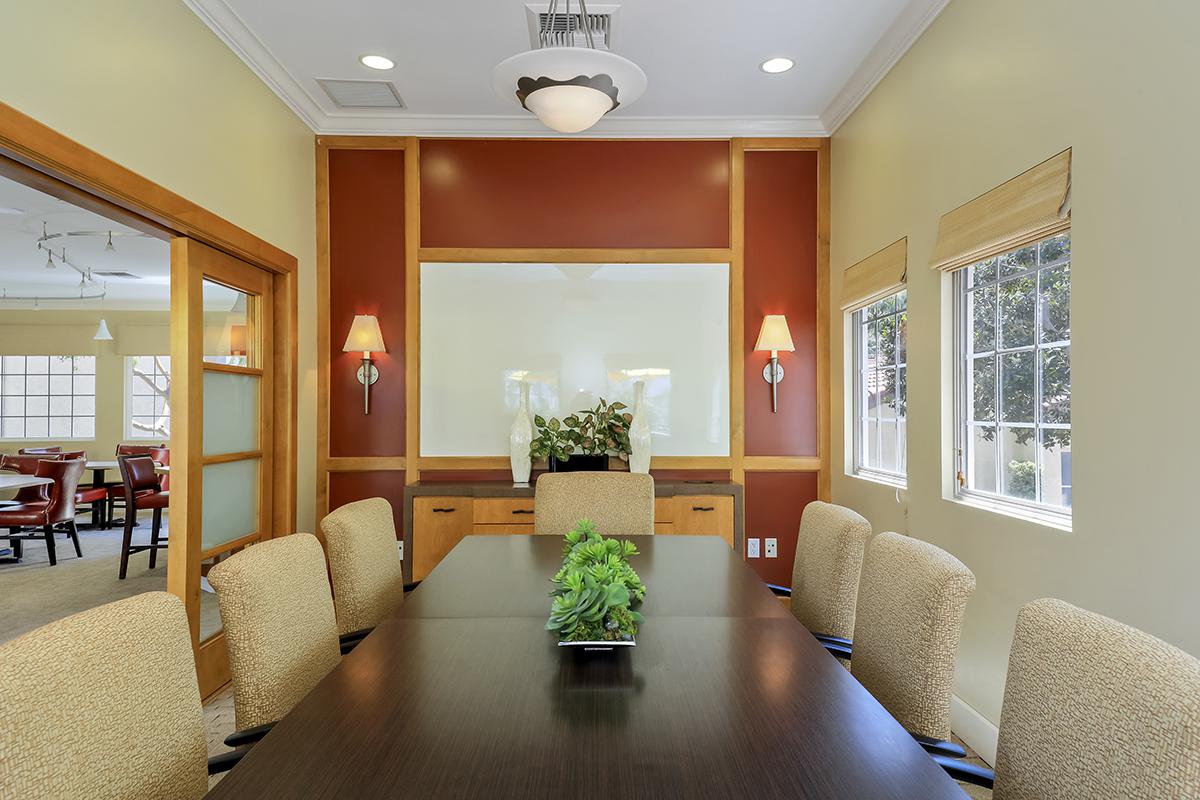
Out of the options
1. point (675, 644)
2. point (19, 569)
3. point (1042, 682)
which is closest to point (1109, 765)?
point (1042, 682)

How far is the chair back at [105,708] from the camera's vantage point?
32.7 inches

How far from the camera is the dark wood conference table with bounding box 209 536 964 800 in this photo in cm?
89

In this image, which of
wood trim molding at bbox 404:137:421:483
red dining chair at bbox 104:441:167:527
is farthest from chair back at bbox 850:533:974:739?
red dining chair at bbox 104:441:167:527

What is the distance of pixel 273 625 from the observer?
1.46 meters

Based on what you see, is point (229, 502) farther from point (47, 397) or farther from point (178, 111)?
point (47, 397)

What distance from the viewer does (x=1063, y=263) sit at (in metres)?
2.16

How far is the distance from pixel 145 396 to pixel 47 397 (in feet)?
4.16

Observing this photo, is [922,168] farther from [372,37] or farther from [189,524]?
[189,524]

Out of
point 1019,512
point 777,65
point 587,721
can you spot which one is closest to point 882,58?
point 777,65

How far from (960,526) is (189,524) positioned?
3.12 metres

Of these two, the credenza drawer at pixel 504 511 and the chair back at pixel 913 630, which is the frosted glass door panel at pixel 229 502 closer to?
the credenza drawer at pixel 504 511

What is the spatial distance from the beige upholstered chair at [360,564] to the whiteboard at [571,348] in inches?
72.4

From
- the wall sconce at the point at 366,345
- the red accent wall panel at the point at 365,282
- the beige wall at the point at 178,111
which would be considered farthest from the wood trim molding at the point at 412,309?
the beige wall at the point at 178,111

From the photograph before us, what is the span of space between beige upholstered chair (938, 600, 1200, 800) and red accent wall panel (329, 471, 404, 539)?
346cm
